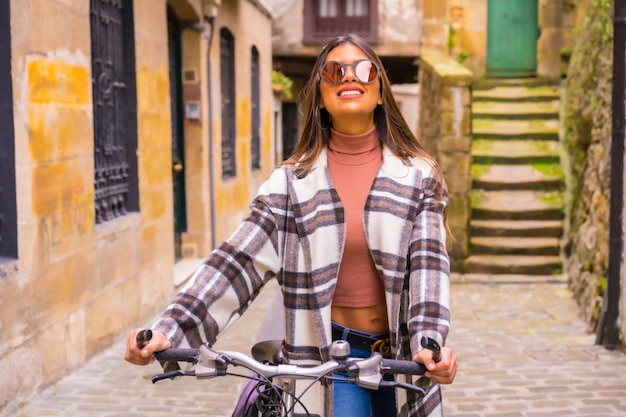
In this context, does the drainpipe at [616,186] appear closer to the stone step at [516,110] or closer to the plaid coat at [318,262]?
the plaid coat at [318,262]

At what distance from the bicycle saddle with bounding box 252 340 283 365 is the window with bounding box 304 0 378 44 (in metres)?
17.8

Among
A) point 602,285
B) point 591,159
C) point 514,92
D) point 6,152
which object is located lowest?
point 602,285

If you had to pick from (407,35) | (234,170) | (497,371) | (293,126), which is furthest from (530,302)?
(293,126)

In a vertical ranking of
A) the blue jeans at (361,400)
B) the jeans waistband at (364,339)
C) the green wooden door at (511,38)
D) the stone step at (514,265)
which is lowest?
the stone step at (514,265)

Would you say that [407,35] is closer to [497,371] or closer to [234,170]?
[234,170]

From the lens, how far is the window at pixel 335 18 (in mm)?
20156

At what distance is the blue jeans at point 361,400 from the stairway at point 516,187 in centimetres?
832

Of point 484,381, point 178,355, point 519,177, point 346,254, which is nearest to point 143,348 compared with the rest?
point 178,355

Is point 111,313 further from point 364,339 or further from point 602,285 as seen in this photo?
point 364,339

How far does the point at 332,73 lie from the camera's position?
9.13 ft

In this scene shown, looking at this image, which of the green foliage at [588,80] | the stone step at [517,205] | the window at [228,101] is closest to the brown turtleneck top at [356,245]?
the green foliage at [588,80]

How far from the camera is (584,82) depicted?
10.4 meters

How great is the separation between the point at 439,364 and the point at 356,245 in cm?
55

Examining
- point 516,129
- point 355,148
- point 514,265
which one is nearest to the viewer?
point 355,148
